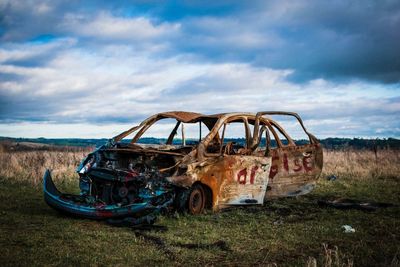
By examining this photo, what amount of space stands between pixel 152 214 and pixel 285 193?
3.45 m

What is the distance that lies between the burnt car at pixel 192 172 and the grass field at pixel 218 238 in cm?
28

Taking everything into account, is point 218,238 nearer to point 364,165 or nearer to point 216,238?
point 216,238

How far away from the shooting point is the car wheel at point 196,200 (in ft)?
25.6

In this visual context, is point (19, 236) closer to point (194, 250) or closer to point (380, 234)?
point (194, 250)

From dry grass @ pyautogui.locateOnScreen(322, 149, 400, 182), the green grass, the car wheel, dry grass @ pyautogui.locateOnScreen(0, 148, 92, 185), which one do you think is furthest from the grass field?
dry grass @ pyautogui.locateOnScreen(322, 149, 400, 182)

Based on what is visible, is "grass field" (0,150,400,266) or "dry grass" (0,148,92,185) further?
"dry grass" (0,148,92,185)

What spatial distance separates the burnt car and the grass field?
28 centimetres

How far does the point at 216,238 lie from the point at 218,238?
0.10 ft

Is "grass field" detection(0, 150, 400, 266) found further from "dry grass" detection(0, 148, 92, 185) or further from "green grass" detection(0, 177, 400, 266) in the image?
"dry grass" detection(0, 148, 92, 185)

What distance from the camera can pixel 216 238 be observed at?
253 inches

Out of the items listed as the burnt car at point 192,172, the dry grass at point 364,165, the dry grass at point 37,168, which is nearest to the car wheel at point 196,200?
the burnt car at point 192,172

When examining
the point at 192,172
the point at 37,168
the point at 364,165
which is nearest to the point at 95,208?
the point at 192,172

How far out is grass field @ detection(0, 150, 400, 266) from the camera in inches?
209

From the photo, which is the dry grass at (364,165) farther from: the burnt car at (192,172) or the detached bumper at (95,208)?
the detached bumper at (95,208)
